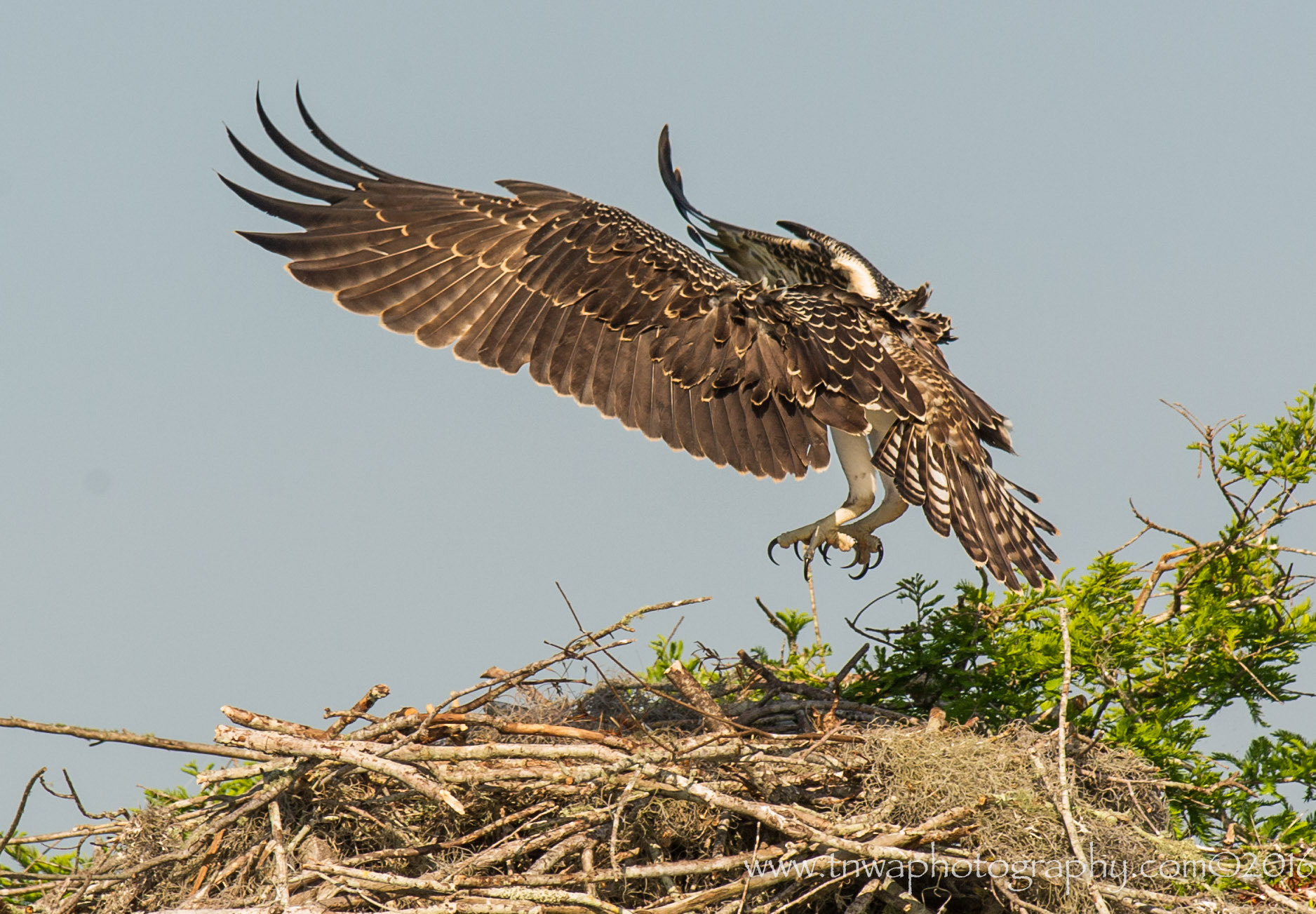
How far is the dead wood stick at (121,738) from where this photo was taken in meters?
4.35

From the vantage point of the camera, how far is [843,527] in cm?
617

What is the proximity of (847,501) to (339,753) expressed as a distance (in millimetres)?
2604

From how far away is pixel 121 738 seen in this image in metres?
4.43

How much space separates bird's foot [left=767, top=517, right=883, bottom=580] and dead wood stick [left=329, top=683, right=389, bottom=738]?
2.00 m

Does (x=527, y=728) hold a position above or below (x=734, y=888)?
above

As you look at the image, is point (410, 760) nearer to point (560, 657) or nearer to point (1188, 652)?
point (560, 657)

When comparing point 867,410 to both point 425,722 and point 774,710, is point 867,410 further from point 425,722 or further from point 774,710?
point 425,722

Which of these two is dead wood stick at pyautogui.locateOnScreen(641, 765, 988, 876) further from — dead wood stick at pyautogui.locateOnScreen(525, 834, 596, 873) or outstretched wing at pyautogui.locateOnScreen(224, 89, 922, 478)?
outstretched wing at pyautogui.locateOnScreen(224, 89, 922, 478)

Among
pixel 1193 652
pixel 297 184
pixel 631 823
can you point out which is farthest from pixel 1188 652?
pixel 297 184

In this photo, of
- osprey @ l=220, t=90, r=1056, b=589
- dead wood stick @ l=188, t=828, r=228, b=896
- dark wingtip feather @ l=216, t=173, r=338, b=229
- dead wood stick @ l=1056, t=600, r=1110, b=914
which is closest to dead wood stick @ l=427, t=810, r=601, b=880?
dead wood stick @ l=188, t=828, r=228, b=896

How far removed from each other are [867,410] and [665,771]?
2.08 metres

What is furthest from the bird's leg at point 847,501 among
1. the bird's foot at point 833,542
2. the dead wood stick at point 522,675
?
the dead wood stick at point 522,675

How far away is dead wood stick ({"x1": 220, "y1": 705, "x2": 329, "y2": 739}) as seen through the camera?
471cm

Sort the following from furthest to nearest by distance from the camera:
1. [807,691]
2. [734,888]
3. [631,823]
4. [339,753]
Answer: [807,691] → [631,823] → [339,753] → [734,888]
